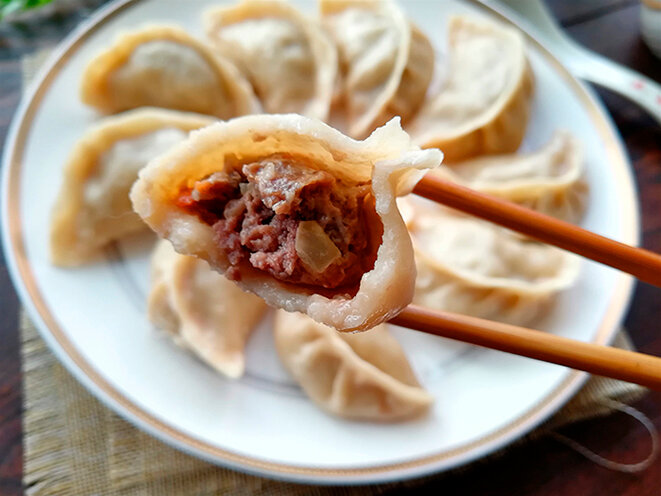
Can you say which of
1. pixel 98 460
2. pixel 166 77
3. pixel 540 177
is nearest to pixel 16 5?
pixel 166 77

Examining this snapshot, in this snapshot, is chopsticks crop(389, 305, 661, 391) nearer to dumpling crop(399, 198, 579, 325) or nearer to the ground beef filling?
the ground beef filling

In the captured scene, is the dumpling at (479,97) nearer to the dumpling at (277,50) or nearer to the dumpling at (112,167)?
the dumpling at (277,50)

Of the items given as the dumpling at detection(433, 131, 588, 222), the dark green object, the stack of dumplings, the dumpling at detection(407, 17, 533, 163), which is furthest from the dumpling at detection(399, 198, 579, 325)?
the dark green object

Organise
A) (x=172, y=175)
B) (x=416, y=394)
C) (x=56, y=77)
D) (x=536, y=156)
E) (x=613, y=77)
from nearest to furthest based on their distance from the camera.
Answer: (x=172, y=175) < (x=416, y=394) < (x=56, y=77) < (x=536, y=156) < (x=613, y=77)

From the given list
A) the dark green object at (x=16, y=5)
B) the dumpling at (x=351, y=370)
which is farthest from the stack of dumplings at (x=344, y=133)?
the dark green object at (x=16, y=5)

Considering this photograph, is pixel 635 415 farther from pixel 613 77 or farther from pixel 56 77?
pixel 56 77

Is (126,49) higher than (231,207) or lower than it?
lower

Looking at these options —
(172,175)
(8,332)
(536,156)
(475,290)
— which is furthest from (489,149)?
(8,332)
